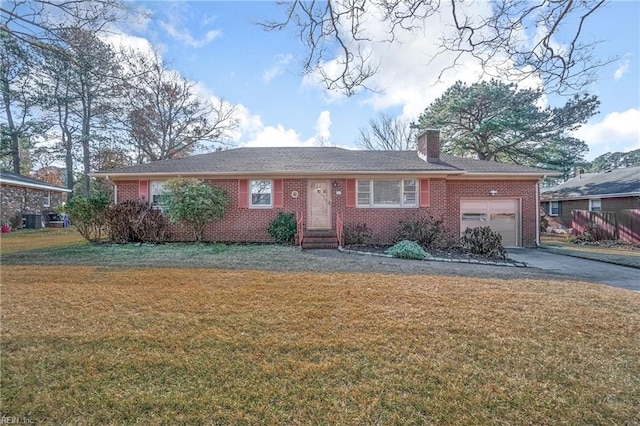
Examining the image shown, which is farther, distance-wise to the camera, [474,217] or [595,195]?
[595,195]

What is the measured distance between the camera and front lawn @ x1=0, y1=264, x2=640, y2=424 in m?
2.23

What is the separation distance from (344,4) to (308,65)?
1044 mm

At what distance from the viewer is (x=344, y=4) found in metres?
4.71

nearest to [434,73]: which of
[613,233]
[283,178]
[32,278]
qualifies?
[283,178]

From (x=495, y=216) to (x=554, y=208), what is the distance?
12.4 metres

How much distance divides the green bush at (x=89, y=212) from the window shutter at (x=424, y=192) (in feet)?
36.0

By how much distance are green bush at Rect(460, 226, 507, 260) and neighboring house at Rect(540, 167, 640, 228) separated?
42.7ft

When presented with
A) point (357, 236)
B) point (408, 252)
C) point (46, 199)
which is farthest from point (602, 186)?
point (46, 199)

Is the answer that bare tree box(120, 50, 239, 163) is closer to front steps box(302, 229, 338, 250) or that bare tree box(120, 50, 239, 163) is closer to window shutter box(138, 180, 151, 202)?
window shutter box(138, 180, 151, 202)

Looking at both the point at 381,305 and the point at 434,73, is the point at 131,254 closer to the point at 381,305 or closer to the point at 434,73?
the point at 381,305

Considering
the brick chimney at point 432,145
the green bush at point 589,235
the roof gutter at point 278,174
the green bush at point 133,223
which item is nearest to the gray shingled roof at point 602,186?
the green bush at point 589,235


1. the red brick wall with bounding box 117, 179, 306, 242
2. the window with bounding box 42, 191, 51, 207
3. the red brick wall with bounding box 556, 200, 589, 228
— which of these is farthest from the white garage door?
the window with bounding box 42, 191, 51, 207

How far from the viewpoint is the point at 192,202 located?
33.7 ft

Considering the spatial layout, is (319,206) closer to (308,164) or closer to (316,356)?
(308,164)
